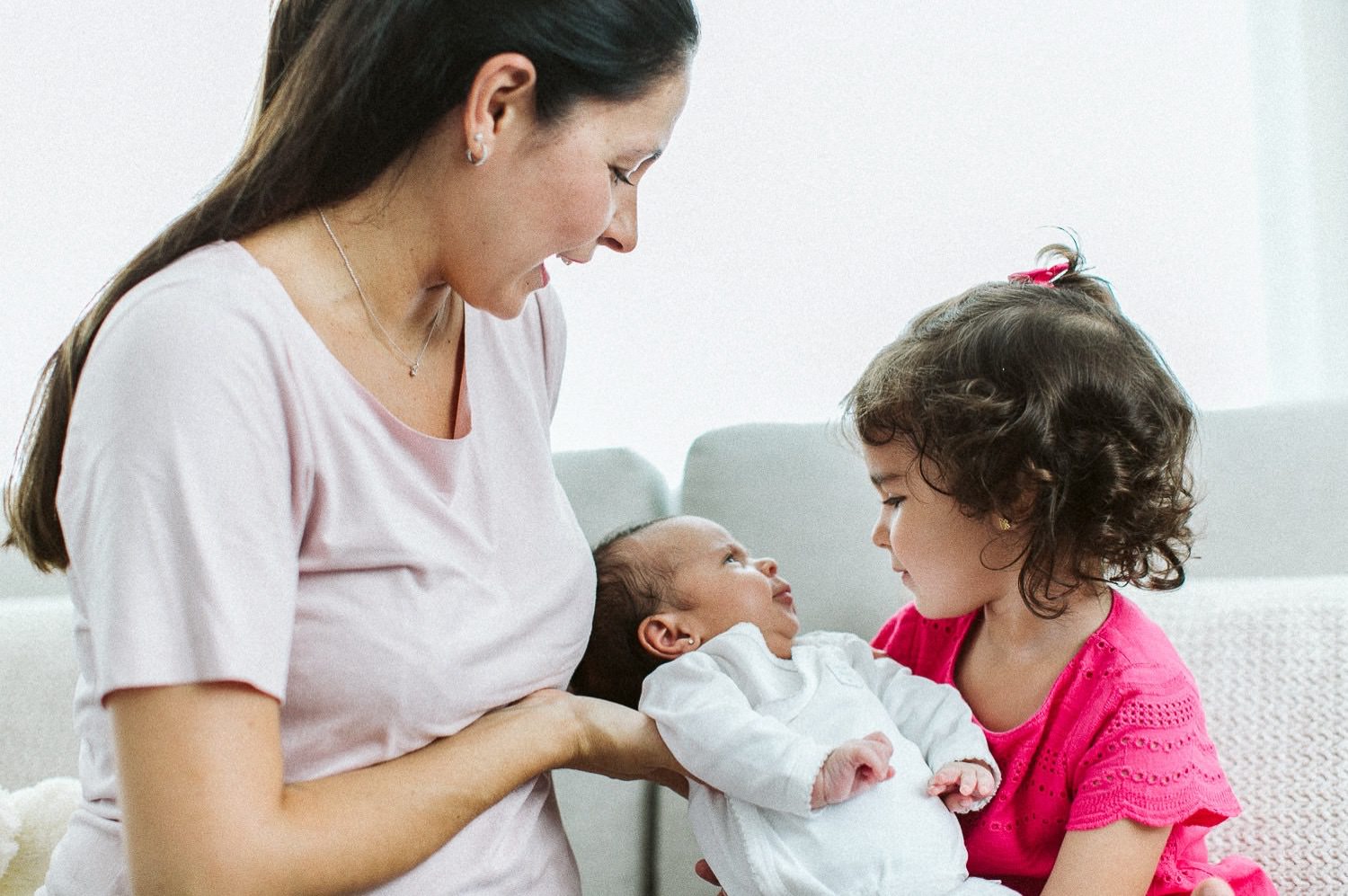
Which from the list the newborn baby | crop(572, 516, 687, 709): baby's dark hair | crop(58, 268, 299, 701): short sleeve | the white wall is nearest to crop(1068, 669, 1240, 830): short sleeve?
the newborn baby

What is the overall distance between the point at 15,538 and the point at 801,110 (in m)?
1.58

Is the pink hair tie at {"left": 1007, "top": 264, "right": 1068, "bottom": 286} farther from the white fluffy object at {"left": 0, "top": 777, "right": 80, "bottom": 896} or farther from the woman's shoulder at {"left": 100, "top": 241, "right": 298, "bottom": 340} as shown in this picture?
the white fluffy object at {"left": 0, "top": 777, "right": 80, "bottom": 896}

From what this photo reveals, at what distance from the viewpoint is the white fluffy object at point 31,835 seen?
1506mm

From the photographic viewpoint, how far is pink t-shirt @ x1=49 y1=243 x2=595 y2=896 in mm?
898

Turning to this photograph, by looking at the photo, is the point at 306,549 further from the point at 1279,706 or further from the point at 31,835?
the point at 1279,706

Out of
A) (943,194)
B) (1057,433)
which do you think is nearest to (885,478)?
(1057,433)

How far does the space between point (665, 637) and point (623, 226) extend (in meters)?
0.57

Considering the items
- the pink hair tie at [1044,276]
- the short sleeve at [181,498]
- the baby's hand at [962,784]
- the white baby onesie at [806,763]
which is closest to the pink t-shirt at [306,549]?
the short sleeve at [181,498]

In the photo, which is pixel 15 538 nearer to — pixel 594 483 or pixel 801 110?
pixel 594 483

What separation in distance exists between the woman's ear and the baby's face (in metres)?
0.66

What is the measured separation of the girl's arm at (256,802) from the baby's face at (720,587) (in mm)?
463

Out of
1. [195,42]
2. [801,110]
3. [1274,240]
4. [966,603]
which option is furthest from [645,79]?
[195,42]

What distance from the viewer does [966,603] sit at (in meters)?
1.39

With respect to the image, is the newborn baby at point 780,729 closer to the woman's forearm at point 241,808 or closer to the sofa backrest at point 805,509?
the sofa backrest at point 805,509
